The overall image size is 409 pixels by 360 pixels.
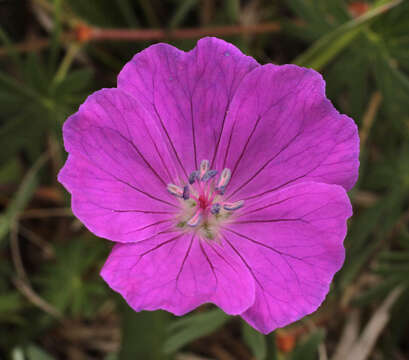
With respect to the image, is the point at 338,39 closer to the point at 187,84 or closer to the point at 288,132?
the point at 288,132

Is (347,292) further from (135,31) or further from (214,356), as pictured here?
(135,31)

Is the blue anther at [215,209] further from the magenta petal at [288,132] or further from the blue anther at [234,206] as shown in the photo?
the magenta petal at [288,132]

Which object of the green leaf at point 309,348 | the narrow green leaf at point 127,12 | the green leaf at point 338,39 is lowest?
the green leaf at point 309,348

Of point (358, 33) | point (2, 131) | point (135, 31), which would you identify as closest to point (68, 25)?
Result: point (135, 31)

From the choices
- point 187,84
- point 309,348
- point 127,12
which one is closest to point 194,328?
point 309,348

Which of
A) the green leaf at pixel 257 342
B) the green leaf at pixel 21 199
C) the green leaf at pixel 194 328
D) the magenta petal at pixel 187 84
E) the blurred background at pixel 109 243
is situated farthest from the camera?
the green leaf at pixel 21 199

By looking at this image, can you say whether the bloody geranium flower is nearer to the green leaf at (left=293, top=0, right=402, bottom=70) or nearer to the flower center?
the flower center

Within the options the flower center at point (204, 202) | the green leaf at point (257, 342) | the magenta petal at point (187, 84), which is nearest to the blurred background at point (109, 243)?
the green leaf at point (257, 342)
